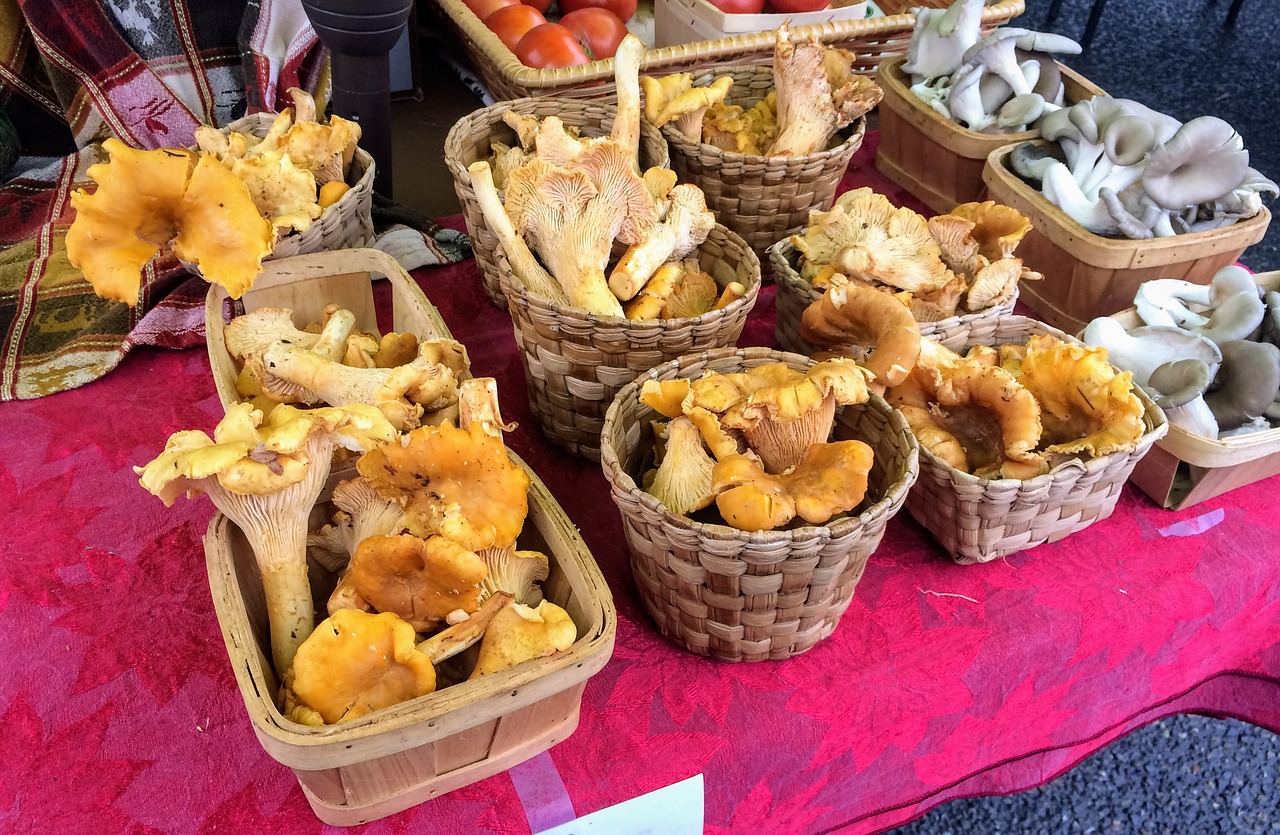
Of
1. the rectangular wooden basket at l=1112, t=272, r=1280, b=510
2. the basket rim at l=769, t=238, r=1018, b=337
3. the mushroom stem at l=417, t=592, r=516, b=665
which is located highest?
the basket rim at l=769, t=238, r=1018, b=337

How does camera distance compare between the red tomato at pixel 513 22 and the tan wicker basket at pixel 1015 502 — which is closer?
the tan wicker basket at pixel 1015 502

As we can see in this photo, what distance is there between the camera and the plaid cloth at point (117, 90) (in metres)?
1.49

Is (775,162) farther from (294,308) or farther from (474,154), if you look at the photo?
(294,308)

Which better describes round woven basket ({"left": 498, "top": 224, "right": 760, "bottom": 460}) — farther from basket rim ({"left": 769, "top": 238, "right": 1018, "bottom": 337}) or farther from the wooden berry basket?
the wooden berry basket

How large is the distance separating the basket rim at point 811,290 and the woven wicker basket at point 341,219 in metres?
0.63

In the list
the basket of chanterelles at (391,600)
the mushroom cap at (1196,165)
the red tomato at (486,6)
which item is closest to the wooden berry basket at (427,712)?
the basket of chanterelles at (391,600)

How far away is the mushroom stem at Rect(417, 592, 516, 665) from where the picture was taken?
0.77 meters

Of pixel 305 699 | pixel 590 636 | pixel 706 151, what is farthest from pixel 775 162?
pixel 305 699

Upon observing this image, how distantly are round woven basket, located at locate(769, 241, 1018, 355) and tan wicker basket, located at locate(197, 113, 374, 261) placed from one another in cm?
63

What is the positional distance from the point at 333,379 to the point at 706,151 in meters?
0.68

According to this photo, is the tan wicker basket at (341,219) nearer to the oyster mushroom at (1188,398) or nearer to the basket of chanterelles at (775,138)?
the basket of chanterelles at (775,138)

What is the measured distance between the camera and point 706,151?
4.40 ft

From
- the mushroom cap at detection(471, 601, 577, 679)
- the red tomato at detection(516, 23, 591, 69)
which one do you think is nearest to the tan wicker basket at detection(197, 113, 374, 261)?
the red tomato at detection(516, 23, 591, 69)

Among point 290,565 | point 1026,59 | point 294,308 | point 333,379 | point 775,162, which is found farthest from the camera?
point 1026,59
